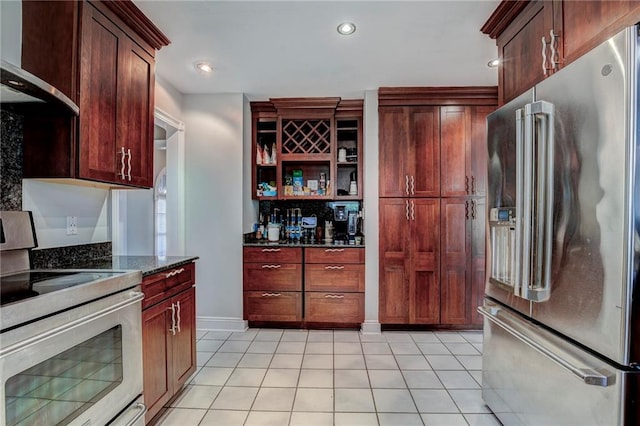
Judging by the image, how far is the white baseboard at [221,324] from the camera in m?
3.48

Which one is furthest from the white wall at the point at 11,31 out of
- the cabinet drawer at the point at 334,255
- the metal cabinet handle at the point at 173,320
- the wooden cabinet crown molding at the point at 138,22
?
the cabinet drawer at the point at 334,255

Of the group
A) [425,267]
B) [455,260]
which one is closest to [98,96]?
[425,267]

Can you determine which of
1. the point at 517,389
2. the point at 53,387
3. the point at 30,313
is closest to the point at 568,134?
the point at 517,389

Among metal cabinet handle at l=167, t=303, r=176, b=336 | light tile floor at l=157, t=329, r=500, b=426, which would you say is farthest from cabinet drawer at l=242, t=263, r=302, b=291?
metal cabinet handle at l=167, t=303, r=176, b=336

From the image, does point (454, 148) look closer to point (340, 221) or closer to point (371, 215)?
point (371, 215)

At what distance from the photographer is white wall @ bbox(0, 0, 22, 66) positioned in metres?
1.55

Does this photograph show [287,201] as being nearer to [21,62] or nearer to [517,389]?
[21,62]

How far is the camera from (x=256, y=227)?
12.8ft

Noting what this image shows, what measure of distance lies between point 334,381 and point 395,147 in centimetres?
231

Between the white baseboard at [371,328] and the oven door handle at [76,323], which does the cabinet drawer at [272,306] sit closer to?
the white baseboard at [371,328]

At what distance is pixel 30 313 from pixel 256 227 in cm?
281

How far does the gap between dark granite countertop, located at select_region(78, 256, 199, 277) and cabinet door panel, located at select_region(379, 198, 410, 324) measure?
1.97m

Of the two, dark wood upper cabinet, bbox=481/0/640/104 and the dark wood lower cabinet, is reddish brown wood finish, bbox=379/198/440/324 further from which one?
the dark wood lower cabinet

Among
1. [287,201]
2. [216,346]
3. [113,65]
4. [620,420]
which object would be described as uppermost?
[113,65]
